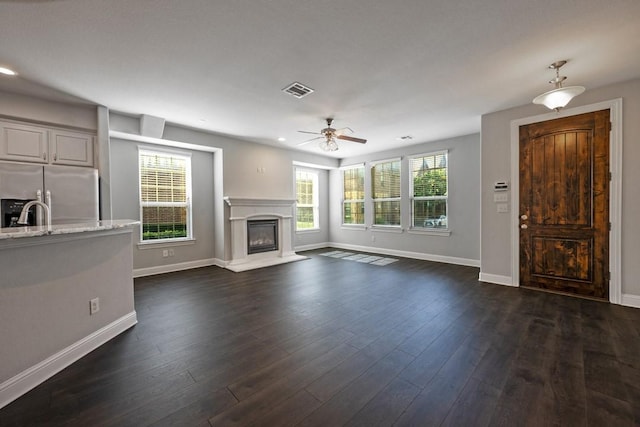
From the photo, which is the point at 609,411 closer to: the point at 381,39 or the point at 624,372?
the point at 624,372

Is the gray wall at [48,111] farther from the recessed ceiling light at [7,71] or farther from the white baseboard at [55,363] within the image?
the white baseboard at [55,363]

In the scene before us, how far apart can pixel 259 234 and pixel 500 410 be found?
17.2ft

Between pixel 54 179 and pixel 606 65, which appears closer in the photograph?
pixel 606 65

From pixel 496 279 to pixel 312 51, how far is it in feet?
14.1

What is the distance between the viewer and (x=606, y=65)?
2859 mm

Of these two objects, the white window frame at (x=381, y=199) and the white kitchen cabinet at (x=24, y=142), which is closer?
the white kitchen cabinet at (x=24, y=142)

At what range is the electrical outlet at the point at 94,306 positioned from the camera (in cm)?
237

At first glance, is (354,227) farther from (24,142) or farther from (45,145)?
(24,142)

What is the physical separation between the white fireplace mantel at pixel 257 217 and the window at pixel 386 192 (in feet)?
7.53

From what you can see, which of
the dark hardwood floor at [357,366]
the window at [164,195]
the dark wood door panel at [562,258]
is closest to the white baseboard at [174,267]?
the window at [164,195]

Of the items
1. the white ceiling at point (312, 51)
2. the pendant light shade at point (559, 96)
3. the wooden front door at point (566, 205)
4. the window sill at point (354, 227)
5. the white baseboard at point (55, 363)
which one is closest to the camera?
the white baseboard at point (55, 363)

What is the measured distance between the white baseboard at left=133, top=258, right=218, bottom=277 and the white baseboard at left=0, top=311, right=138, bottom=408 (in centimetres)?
246

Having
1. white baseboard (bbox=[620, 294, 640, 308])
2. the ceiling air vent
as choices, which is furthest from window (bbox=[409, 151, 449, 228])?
the ceiling air vent

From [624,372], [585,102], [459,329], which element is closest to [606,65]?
[585,102]
